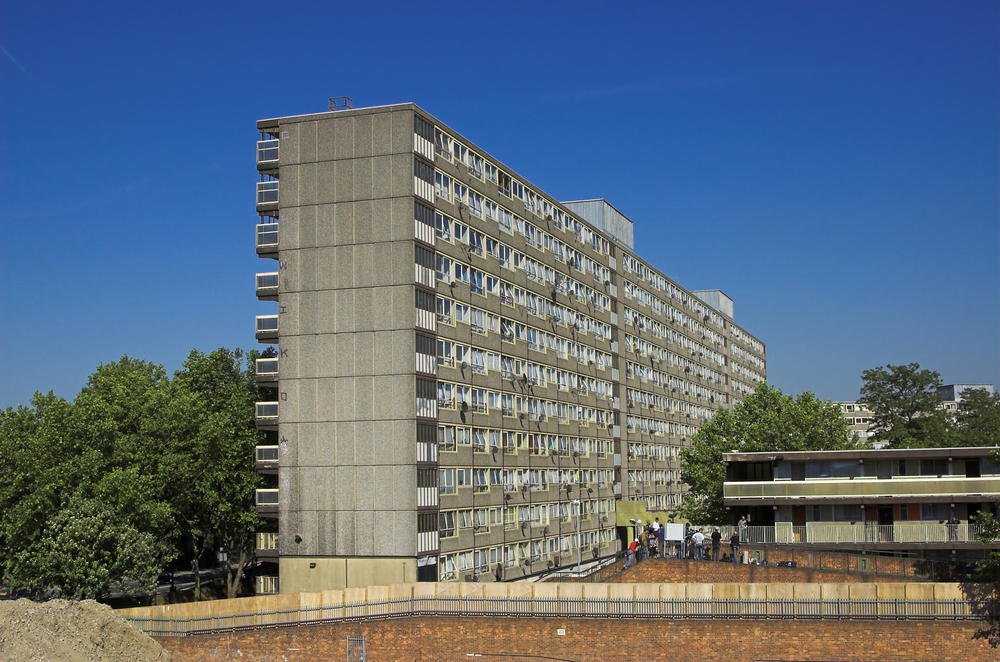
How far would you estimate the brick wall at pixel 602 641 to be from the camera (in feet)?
124

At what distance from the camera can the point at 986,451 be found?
185 feet

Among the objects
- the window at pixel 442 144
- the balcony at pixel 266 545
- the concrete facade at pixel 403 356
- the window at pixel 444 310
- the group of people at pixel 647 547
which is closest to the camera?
the group of people at pixel 647 547

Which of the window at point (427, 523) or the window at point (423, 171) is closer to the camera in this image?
the window at point (427, 523)

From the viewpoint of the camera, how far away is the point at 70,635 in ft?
129

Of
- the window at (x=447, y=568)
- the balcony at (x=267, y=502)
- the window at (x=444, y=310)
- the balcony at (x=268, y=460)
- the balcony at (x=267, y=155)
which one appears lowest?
the window at (x=447, y=568)

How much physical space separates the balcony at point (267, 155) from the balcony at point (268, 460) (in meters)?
15.5

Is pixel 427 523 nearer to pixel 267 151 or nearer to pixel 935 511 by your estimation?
pixel 267 151

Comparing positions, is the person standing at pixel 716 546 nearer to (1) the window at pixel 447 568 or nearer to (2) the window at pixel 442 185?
(1) the window at pixel 447 568

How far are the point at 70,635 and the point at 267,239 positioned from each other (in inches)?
967

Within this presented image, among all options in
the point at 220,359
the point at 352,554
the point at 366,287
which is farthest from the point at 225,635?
the point at 220,359

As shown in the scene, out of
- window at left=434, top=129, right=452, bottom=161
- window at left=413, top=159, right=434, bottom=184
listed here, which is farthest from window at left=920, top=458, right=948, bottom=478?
window at left=434, top=129, right=452, bottom=161

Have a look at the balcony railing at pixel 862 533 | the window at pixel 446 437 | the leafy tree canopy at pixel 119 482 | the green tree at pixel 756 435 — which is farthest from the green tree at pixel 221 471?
the green tree at pixel 756 435

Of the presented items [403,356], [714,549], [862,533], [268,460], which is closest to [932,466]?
[862,533]

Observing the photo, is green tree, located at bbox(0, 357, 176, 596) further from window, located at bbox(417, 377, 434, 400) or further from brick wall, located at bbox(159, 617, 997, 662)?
window, located at bbox(417, 377, 434, 400)
